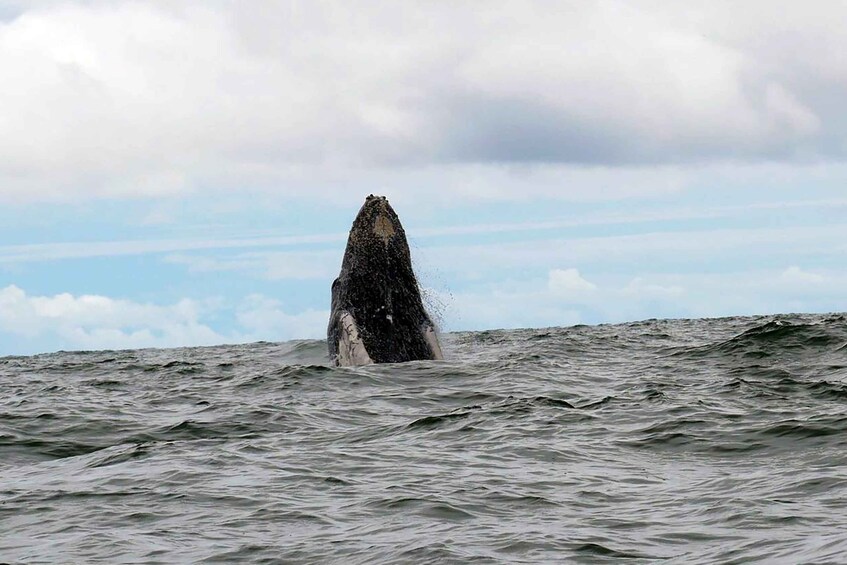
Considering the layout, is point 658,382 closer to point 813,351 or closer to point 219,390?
point 813,351

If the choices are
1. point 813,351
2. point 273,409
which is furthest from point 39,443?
point 813,351

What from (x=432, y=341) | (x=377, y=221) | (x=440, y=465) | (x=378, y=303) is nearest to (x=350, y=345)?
(x=378, y=303)

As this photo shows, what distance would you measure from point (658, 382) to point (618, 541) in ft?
30.1

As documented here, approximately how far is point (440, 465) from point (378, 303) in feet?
27.4

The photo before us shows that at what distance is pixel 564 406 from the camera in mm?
14766

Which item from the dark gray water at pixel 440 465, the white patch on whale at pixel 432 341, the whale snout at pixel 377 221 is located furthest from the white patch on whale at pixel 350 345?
the whale snout at pixel 377 221

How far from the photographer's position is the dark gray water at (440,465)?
8.23m

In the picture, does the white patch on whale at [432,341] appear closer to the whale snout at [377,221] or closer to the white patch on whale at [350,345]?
the white patch on whale at [350,345]

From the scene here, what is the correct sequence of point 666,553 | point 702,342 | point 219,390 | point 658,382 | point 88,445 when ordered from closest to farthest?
point 666,553 < point 88,445 < point 658,382 < point 219,390 < point 702,342

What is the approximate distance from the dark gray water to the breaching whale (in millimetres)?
809

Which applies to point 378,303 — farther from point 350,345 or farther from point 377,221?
point 377,221

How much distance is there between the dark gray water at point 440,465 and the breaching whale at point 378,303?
81cm

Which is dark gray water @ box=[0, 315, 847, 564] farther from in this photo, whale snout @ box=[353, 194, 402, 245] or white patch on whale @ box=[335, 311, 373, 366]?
whale snout @ box=[353, 194, 402, 245]

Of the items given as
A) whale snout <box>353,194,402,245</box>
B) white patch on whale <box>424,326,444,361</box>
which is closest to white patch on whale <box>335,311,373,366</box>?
white patch on whale <box>424,326,444,361</box>
